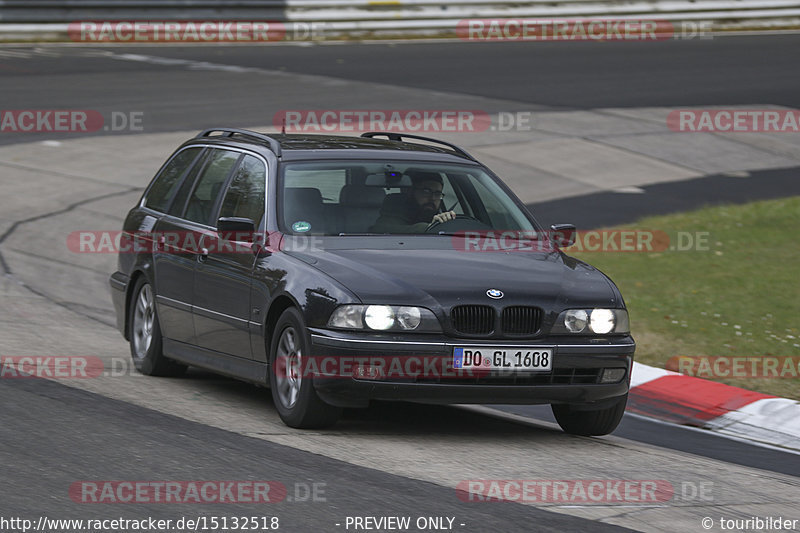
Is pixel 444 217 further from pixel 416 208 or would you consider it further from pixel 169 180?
pixel 169 180

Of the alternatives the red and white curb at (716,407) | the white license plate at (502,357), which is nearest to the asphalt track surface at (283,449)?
the red and white curb at (716,407)

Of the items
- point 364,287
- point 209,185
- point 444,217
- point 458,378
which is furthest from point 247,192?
point 458,378

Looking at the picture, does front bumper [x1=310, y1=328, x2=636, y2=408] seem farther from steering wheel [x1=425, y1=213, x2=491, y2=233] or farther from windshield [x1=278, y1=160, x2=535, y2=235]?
steering wheel [x1=425, y1=213, x2=491, y2=233]

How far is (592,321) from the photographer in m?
7.43

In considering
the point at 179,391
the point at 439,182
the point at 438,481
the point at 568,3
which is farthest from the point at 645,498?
the point at 568,3

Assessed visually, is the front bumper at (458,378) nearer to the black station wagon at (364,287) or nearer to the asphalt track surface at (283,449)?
the black station wagon at (364,287)

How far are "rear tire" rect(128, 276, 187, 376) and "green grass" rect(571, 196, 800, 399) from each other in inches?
140

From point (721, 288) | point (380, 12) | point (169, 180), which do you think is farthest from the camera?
A: point (380, 12)

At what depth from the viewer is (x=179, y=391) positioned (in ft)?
28.8

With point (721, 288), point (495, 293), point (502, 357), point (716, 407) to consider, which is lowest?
point (716, 407)

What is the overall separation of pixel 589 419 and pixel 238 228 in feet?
Result: 7.44

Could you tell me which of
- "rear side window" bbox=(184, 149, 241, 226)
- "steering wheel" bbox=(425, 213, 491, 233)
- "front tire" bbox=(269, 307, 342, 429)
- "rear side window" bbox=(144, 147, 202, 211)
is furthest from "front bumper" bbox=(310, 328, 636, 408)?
"rear side window" bbox=(144, 147, 202, 211)

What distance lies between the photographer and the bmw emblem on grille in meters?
7.22

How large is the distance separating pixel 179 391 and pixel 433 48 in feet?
76.7
